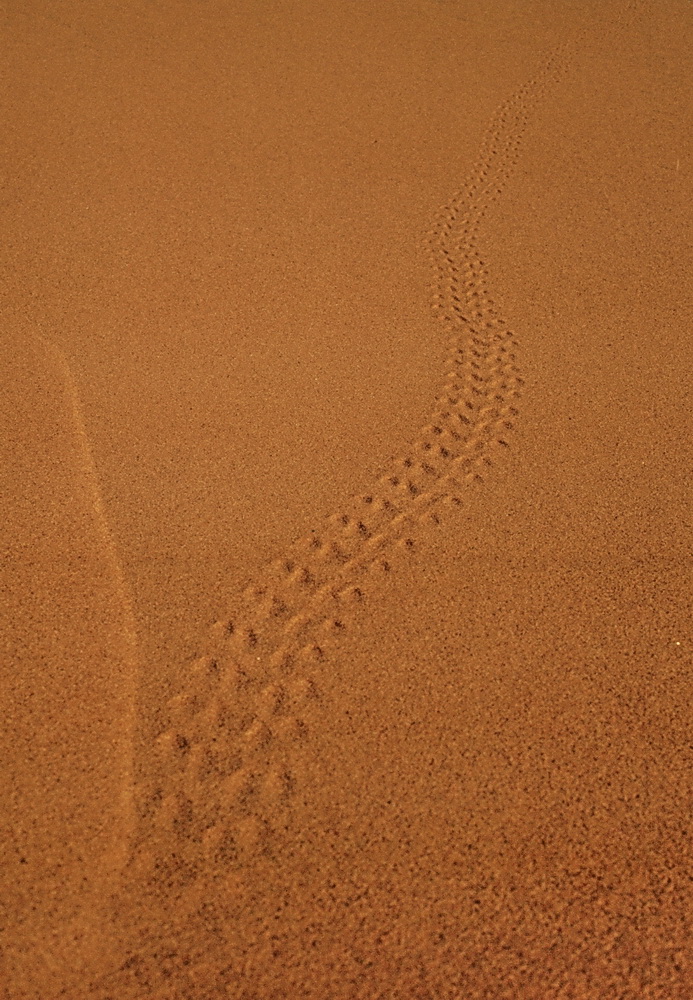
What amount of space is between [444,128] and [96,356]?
3613mm

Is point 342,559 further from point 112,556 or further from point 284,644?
point 112,556

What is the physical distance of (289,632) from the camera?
11.0 feet

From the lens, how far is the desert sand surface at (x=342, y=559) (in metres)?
2.62

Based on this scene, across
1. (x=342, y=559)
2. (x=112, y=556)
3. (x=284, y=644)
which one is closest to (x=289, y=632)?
(x=284, y=644)

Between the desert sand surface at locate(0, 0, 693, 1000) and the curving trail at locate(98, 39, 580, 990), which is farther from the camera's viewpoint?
the curving trail at locate(98, 39, 580, 990)

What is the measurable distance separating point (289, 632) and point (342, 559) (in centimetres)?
40

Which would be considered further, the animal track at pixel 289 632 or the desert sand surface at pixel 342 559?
the animal track at pixel 289 632

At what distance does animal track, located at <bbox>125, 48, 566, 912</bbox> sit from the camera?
280cm

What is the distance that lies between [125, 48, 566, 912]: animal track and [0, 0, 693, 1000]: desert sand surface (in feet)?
0.04

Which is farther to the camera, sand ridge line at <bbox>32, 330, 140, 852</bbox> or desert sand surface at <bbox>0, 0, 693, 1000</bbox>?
sand ridge line at <bbox>32, 330, 140, 852</bbox>

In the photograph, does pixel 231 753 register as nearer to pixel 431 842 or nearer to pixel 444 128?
pixel 431 842

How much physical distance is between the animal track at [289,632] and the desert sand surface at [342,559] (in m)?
0.01

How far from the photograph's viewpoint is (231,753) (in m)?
2.96

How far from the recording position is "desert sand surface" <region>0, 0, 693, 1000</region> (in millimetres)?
2619
